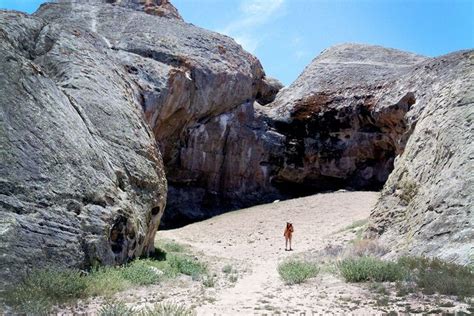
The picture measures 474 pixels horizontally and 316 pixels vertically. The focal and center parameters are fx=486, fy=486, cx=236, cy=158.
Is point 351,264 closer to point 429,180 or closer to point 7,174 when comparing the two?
point 429,180

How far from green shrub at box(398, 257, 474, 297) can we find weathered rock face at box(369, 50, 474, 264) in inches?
37.5

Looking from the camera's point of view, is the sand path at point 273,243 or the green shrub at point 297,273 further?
the green shrub at point 297,273

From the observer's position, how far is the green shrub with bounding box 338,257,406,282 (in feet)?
32.0

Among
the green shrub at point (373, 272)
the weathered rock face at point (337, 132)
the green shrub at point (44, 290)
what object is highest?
the weathered rock face at point (337, 132)

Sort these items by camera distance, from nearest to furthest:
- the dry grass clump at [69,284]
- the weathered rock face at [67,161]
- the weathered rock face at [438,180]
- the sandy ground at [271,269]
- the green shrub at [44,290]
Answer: the green shrub at [44,290] → the dry grass clump at [69,284] → the sandy ground at [271,269] → the weathered rock face at [67,161] → the weathered rock face at [438,180]

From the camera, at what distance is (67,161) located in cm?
1134

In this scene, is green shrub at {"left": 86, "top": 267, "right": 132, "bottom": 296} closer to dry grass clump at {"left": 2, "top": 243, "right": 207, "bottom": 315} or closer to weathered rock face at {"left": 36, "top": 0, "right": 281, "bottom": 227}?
dry grass clump at {"left": 2, "top": 243, "right": 207, "bottom": 315}

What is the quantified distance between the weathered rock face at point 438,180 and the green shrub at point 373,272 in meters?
1.73

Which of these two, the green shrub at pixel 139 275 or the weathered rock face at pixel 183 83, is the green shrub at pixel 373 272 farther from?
the weathered rock face at pixel 183 83

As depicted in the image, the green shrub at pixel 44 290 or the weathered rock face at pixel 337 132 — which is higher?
the weathered rock face at pixel 337 132

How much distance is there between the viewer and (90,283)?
9008 millimetres

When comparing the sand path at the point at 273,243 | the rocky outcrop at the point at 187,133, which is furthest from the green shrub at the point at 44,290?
the sand path at the point at 273,243

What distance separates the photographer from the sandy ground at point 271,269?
8.10m

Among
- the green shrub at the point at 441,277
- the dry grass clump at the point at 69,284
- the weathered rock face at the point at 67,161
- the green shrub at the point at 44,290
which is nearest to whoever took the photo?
the green shrub at the point at 44,290
